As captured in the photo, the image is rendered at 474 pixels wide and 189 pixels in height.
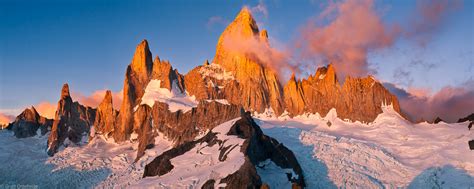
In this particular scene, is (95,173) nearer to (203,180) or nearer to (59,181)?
(59,181)

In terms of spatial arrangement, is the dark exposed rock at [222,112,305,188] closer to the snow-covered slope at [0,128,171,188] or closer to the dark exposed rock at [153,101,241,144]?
the snow-covered slope at [0,128,171,188]

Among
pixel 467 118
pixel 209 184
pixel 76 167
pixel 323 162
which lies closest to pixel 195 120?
pixel 76 167

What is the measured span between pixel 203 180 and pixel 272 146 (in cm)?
2409

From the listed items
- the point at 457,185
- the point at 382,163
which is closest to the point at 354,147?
the point at 382,163

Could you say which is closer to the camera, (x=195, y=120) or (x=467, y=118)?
(x=467, y=118)

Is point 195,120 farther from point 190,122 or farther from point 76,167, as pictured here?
point 76,167

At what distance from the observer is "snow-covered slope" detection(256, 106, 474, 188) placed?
12400cm

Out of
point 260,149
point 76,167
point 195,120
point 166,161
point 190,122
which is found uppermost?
point 195,120

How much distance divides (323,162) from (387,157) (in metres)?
22.2

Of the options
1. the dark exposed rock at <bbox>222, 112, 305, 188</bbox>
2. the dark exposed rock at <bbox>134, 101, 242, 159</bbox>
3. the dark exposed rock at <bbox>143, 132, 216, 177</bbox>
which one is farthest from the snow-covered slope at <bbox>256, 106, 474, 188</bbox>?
the dark exposed rock at <bbox>143, 132, 216, 177</bbox>

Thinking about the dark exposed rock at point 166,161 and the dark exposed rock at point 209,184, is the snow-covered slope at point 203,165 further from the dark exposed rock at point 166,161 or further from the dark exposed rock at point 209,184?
the dark exposed rock at point 166,161

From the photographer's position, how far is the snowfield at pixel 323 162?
113 meters

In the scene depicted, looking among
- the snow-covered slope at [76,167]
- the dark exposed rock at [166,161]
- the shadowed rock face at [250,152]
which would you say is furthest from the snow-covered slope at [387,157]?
the snow-covered slope at [76,167]

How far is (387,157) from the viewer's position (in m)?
143
